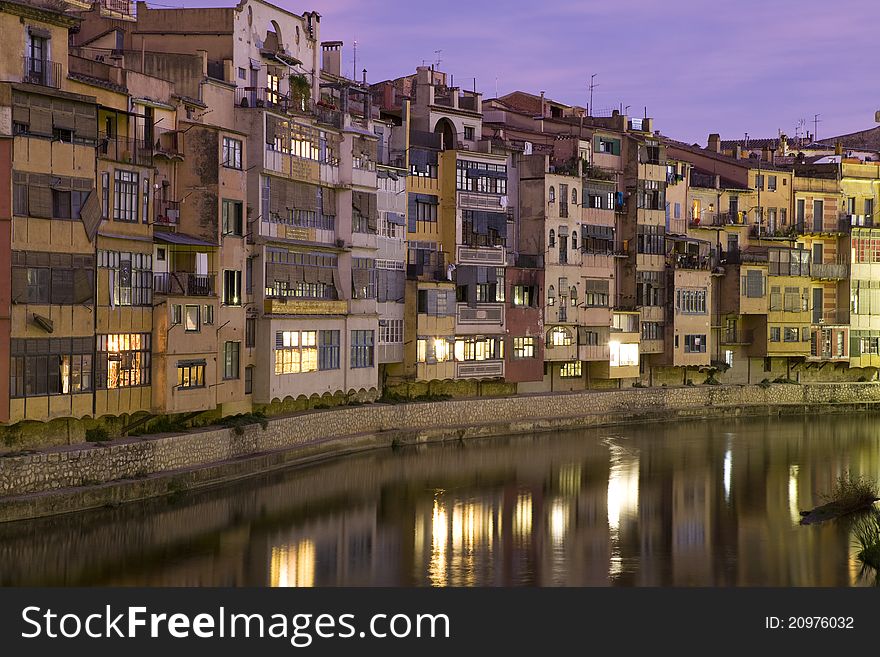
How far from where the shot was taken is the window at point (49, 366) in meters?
32.4

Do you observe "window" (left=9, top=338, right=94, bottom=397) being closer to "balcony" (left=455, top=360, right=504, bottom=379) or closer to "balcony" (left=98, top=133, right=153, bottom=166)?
"balcony" (left=98, top=133, right=153, bottom=166)

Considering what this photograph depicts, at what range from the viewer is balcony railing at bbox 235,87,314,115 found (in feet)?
140

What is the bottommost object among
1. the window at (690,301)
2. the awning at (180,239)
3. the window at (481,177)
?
the window at (690,301)

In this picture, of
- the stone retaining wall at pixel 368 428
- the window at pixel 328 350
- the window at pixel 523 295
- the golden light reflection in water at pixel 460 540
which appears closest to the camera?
the golden light reflection in water at pixel 460 540

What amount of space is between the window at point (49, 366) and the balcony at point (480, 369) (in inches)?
854

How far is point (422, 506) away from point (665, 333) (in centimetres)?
2845

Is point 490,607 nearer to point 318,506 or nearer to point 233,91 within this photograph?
point 318,506

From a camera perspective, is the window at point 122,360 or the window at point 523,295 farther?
the window at point 523,295

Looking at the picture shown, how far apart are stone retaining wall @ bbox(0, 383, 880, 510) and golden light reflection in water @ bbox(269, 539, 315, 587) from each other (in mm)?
4419

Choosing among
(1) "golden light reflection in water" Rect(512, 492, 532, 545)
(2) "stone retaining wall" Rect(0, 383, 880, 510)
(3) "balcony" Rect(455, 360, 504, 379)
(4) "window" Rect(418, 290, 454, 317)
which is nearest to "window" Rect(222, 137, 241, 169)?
(2) "stone retaining wall" Rect(0, 383, 880, 510)

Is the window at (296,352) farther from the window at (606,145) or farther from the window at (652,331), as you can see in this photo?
the window at (652,331)

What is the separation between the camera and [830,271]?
236 feet

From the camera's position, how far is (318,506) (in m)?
37.6

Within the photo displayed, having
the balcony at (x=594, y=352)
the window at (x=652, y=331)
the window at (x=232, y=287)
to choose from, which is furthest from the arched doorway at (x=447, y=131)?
the window at (x=232, y=287)
